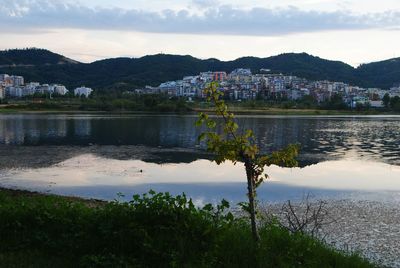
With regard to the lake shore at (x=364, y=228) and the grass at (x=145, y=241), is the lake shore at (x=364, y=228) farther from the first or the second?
the grass at (x=145, y=241)

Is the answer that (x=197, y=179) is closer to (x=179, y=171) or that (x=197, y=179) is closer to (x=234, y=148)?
(x=179, y=171)

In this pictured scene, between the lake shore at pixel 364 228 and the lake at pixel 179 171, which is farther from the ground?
the lake shore at pixel 364 228

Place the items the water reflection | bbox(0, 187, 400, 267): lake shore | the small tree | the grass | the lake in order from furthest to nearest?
the lake, the water reflection, bbox(0, 187, 400, 267): lake shore, the small tree, the grass

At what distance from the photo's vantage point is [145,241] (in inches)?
339

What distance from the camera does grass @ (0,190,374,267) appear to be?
8.47 meters

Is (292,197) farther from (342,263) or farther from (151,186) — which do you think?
(342,263)

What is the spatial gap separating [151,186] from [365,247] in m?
11.9

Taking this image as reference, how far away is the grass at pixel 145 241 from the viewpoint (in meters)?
8.47

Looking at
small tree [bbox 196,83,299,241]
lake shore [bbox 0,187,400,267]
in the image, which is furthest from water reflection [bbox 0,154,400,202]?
small tree [bbox 196,83,299,241]

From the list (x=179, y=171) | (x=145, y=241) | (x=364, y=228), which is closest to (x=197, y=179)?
(x=179, y=171)

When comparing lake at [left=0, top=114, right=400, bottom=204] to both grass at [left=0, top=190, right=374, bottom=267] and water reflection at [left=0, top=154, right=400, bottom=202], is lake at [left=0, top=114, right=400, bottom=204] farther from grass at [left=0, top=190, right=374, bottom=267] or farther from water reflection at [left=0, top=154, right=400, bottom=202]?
grass at [left=0, top=190, right=374, bottom=267]

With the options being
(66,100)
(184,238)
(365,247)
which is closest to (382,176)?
(365,247)

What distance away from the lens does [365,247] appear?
12930mm

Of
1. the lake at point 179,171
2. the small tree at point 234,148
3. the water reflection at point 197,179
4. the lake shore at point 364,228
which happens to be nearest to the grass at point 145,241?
the small tree at point 234,148
